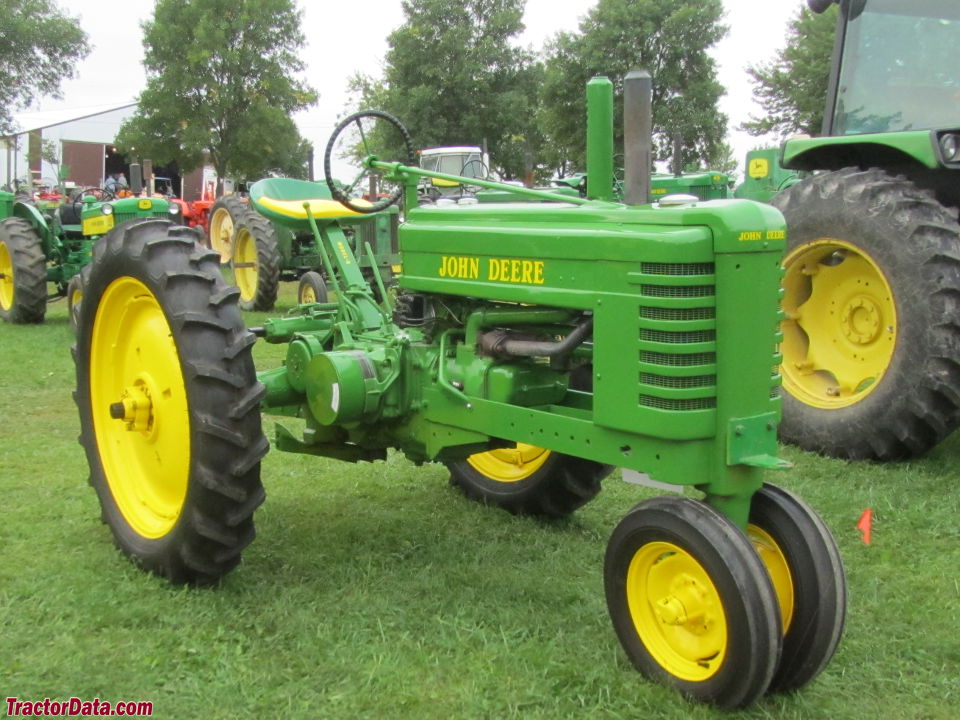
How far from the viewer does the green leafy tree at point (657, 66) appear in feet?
94.9

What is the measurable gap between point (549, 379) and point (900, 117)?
2.97 meters

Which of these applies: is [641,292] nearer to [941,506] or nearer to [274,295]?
[941,506]

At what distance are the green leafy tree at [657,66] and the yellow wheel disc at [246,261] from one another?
19.0 m

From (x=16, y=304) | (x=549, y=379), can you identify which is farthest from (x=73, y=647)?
(x=16, y=304)

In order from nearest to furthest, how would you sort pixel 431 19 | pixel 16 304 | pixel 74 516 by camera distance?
pixel 74 516
pixel 16 304
pixel 431 19

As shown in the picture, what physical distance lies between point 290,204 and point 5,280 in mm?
7043

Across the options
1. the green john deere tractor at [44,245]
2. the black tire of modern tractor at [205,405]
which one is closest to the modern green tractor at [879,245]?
the black tire of modern tractor at [205,405]

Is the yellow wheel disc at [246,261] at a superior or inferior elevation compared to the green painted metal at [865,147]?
inferior

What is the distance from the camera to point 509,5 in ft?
110

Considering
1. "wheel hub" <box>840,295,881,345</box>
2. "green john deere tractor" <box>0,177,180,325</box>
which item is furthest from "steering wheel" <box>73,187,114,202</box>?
"wheel hub" <box>840,295,881,345</box>

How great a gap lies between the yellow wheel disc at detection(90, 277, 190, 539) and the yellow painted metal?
7210 mm

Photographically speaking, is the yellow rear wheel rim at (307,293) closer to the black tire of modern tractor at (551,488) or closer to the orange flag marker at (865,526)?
the black tire of modern tractor at (551,488)

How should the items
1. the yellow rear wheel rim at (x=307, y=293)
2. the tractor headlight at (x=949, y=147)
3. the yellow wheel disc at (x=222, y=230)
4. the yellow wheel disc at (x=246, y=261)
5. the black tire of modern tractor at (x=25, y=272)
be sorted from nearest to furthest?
the tractor headlight at (x=949, y=147) → the yellow rear wheel rim at (x=307, y=293) → the black tire of modern tractor at (x=25, y=272) → the yellow wheel disc at (x=246, y=261) → the yellow wheel disc at (x=222, y=230)

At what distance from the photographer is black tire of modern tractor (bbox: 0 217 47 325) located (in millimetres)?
9883
